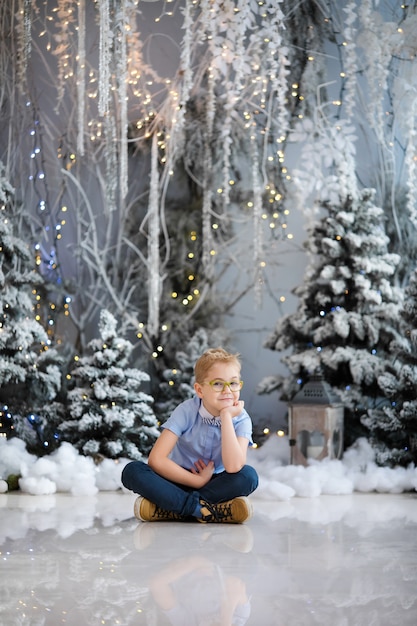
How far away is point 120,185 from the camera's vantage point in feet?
19.1

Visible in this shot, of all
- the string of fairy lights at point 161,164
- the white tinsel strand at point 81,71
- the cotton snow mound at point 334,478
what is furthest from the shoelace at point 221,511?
the white tinsel strand at point 81,71

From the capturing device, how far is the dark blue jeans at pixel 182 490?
359cm

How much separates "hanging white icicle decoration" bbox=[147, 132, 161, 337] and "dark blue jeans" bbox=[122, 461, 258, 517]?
2.24m

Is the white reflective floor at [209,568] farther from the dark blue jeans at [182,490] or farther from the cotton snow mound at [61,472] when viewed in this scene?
the cotton snow mound at [61,472]

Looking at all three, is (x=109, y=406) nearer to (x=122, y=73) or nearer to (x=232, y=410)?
(x=232, y=410)

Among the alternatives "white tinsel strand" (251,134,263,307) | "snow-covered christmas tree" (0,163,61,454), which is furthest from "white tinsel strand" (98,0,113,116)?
"white tinsel strand" (251,134,263,307)

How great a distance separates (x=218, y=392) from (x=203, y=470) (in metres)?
0.32

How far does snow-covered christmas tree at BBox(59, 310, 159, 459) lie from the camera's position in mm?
5141

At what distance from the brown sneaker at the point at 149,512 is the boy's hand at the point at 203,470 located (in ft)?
0.56

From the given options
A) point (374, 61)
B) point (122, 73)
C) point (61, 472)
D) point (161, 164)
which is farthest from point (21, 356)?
point (374, 61)

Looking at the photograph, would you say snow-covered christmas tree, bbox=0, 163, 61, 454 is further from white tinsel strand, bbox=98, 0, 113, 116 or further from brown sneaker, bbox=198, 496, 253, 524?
brown sneaker, bbox=198, 496, 253, 524

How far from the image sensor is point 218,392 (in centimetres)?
364

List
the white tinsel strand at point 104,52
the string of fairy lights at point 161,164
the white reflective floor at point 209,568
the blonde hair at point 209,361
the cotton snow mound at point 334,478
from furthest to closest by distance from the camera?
the string of fairy lights at point 161,164
the white tinsel strand at point 104,52
the cotton snow mound at point 334,478
the blonde hair at point 209,361
the white reflective floor at point 209,568

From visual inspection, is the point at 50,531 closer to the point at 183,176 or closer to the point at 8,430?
the point at 8,430
